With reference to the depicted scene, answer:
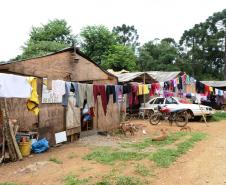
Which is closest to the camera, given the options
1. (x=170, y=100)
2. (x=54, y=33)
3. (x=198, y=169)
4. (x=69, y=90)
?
(x=198, y=169)

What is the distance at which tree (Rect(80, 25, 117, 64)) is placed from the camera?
121 feet

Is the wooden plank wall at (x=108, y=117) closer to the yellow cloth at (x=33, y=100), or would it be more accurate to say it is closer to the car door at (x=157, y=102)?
the yellow cloth at (x=33, y=100)

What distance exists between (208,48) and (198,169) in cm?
4469

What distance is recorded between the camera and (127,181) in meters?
7.14

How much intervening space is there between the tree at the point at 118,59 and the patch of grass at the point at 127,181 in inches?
1164

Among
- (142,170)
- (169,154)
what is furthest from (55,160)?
(169,154)

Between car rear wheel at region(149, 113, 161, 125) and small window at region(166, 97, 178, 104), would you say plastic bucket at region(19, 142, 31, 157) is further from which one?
small window at region(166, 97, 178, 104)

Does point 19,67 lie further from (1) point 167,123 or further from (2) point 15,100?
(1) point 167,123

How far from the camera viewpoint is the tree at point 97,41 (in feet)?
121

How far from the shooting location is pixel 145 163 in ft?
29.9

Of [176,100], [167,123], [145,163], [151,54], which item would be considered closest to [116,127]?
[167,123]

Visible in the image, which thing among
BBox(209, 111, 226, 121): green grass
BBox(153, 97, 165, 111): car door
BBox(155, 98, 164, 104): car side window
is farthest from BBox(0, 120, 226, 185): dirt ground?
BBox(209, 111, 226, 121): green grass

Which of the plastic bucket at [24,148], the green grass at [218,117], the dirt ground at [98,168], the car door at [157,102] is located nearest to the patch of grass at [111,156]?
the dirt ground at [98,168]

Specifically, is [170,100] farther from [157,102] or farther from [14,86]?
[14,86]
